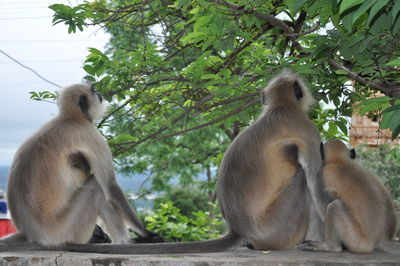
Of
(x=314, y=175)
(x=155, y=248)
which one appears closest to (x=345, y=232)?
(x=314, y=175)

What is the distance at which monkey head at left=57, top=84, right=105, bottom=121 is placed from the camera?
3.99 m

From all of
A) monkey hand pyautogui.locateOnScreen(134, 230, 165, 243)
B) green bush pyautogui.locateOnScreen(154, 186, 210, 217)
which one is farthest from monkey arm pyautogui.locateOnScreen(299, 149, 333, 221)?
green bush pyautogui.locateOnScreen(154, 186, 210, 217)

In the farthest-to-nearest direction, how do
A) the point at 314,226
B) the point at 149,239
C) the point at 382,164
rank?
the point at 382,164, the point at 149,239, the point at 314,226

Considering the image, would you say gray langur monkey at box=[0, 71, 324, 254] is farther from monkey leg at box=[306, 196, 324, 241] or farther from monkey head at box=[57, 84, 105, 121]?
monkey head at box=[57, 84, 105, 121]

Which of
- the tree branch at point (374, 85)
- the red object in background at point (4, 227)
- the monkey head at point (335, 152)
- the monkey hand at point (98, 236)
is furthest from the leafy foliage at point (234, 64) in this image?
the red object in background at point (4, 227)

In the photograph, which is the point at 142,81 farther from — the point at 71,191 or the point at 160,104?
the point at 71,191

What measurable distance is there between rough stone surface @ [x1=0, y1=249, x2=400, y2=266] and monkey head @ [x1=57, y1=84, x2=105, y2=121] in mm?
1072

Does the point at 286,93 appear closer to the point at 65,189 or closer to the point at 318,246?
the point at 318,246

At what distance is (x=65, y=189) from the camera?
364cm

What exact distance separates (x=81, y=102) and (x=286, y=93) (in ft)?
4.95

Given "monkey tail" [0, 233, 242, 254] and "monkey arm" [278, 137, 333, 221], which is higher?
"monkey arm" [278, 137, 333, 221]

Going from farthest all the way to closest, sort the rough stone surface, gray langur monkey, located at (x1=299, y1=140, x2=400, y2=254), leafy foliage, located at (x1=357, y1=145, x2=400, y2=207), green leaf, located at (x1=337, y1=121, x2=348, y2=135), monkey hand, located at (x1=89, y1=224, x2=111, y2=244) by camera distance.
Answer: leafy foliage, located at (x1=357, y1=145, x2=400, y2=207) → green leaf, located at (x1=337, y1=121, x2=348, y2=135) → monkey hand, located at (x1=89, y1=224, x2=111, y2=244) → gray langur monkey, located at (x1=299, y1=140, x2=400, y2=254) → the rough stone surface

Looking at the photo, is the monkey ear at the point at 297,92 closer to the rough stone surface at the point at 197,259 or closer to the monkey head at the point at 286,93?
the monkey head at the point at 286,93

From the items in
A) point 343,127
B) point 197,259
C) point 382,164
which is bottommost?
point 197,259
